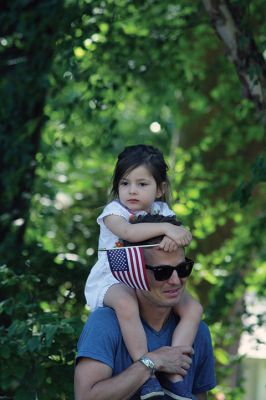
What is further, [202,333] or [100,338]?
[202,333]

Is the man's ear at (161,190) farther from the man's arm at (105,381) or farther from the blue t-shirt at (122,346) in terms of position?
the man's arm at (105,381)

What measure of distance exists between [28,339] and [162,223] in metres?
1.07

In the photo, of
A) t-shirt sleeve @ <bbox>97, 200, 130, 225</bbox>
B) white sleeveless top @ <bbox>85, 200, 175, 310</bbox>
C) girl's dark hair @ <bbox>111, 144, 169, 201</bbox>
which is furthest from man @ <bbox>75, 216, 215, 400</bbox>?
girl's dark hair @ <bbox>111, 144, 169, 201</bbox>

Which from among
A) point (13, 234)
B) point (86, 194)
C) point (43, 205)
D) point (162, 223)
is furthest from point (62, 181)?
point (162, 223)

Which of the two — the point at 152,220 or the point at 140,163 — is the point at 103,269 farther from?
the point at 140,163

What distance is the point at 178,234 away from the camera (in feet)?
12.7

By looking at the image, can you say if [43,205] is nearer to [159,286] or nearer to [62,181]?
[62,181]

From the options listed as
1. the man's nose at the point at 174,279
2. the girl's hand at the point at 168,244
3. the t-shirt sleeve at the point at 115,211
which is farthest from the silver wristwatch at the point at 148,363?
the t-shirt sleeve at the point at 115,211

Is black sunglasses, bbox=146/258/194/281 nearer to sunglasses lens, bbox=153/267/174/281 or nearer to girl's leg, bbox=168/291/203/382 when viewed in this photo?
sunglasses lens, bbox=153/267/174/281

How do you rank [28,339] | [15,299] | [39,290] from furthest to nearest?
[39,290] < [15,299] < [28,339]

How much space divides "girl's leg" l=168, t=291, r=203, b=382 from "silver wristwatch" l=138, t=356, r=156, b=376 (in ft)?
0.46

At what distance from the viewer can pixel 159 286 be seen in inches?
152

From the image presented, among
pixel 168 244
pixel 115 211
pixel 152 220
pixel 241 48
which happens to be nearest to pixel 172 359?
pixel 168 244

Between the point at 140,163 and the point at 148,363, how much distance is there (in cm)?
100
